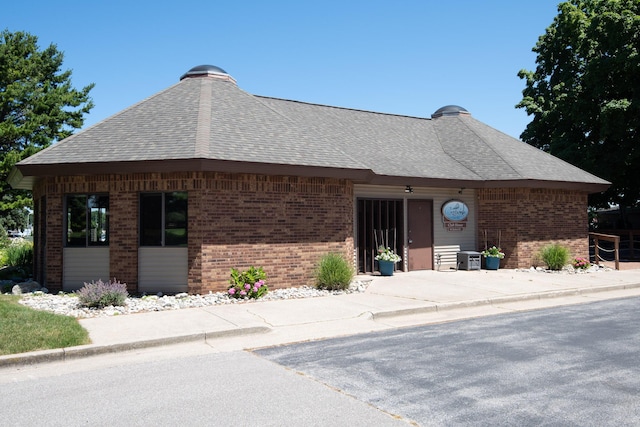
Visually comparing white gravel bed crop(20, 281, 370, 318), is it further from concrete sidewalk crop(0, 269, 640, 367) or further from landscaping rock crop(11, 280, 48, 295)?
landscaping rock crop(11, 280, 48, 295)

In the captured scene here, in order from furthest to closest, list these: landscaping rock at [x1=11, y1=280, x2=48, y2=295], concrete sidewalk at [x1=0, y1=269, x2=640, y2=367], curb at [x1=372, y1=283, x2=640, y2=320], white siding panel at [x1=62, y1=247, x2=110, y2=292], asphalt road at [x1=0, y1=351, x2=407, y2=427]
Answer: landscaping rock at [x1=11, y1=280, x2=48, y2=295] < white siding panel at [x1=62, y1=247, x2=110, y2=292] < curb at [x1=372, y1=283, x2=640, y2=320] < concrete sidewalk at [x1=0, y1=269, x2=640, y2=367] < asphalt road at [x1=0, y1=351, x2=407, y2=427]

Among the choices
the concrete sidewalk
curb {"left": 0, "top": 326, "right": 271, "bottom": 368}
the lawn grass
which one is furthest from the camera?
the concrete sidewalk

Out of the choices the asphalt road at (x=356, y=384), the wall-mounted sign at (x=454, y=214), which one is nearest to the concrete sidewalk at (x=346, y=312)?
the asphalt road at (x=356, y=384)

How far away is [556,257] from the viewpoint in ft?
54.2

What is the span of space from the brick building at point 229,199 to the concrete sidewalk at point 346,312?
174 cm

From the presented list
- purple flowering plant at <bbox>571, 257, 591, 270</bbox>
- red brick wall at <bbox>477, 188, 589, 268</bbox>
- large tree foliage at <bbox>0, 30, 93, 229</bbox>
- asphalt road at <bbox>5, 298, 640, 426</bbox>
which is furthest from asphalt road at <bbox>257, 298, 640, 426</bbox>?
large tree foliage at <bbox>0, 30, 93, 229</bbox>

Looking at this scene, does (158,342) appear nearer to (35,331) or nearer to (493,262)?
(35,331)

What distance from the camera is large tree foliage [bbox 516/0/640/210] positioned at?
72.9 ft

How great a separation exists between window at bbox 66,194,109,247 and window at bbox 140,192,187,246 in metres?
1.02

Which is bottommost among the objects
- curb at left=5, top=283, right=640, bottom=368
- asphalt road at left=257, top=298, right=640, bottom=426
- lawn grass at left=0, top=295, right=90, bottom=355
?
asphalt road at left=257, top=298, right=640, bottom=426

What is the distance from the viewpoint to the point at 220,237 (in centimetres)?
1170

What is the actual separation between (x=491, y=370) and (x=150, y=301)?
721 cm

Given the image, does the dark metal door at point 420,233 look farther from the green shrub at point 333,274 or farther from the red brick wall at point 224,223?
the green shrub at point 333,274

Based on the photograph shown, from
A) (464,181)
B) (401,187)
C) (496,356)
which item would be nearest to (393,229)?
(401,187)
